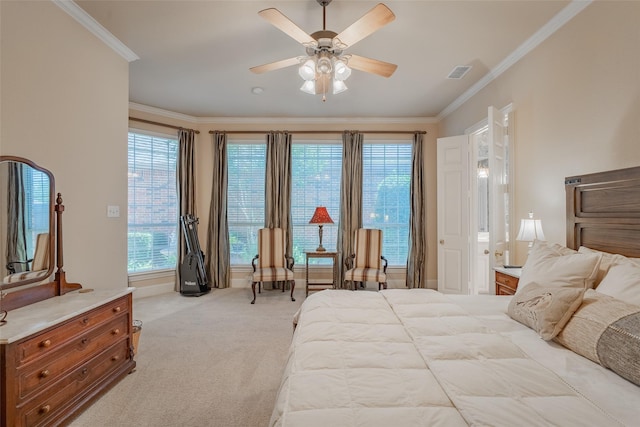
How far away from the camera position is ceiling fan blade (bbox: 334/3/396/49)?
1.88 meters

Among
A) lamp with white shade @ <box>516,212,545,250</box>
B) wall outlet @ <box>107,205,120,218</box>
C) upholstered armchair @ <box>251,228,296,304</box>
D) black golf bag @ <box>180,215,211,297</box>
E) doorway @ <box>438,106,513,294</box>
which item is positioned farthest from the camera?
upholstered armchair @ <box>251,228,296,304</box>

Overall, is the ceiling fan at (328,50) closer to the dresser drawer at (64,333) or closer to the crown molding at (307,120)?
the dresser drawer at (64,333)

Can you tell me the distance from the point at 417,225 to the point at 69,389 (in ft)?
14.8

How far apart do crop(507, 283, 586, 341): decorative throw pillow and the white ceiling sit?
2.18 metres

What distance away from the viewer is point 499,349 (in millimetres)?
1307

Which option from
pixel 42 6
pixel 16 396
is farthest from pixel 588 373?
pixel 42 6

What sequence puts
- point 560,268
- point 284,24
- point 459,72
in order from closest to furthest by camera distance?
point 560,268 < point 284,24 < point 459,72

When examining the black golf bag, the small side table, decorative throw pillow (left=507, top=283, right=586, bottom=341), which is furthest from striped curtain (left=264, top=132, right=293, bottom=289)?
decorative throw pillow (left=507, top=283, right=586, bottom=341)

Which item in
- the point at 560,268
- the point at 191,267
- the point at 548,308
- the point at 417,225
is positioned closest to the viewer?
the point at 548,308

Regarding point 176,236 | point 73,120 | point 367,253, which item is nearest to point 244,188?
point 176,236

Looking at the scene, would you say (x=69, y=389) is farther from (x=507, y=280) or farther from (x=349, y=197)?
(x=349, y=197)

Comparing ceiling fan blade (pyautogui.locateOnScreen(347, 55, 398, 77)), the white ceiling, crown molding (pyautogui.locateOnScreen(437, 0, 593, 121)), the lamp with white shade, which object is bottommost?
the lamp with white shade

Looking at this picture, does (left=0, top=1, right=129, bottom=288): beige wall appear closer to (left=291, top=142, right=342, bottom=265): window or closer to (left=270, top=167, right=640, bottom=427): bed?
(left=270, top=167, right=640, bottom=427): bed

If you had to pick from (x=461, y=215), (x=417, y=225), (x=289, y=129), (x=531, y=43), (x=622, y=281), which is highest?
(x=531, y=43)
